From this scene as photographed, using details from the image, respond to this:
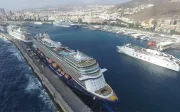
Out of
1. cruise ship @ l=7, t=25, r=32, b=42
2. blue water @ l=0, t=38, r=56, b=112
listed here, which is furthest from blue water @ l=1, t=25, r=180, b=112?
cruise ship @ l=7, t=25, r=32, b=42

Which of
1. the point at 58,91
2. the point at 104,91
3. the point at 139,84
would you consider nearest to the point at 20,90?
the point at 58,91

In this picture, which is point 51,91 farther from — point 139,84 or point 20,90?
point 139,84

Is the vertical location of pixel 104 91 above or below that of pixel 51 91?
above

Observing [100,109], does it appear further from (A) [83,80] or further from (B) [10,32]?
(B) [10,32]

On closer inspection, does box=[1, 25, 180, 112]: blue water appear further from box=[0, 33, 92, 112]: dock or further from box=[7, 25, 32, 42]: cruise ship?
box=[7, 25, 32, 42]: cruise ship

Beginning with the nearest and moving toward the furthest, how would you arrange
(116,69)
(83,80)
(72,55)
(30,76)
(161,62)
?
(83,80) → (72,55) → (30,76) → (116,69) → (161,62)

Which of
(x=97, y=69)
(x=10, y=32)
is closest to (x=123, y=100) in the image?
(x=97, y=69)
